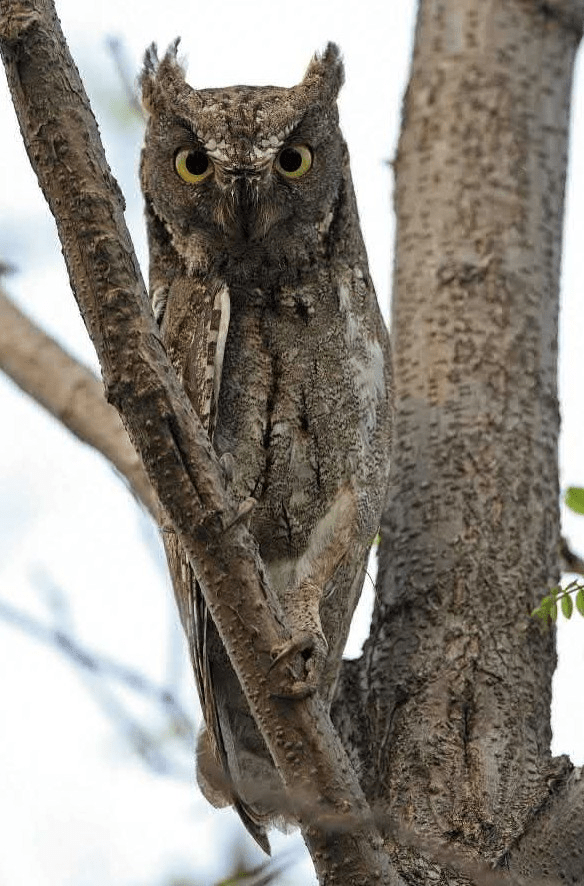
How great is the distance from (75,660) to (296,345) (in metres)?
1.00

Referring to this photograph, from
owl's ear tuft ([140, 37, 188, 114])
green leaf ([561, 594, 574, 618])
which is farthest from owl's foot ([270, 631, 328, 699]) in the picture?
owl's ear tuft ([140, 37, 188, 114])

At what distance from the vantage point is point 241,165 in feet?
9.21

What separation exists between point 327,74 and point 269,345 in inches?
32.3

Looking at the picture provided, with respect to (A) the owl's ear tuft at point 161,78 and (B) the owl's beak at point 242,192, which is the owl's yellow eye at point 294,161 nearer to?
(B) the owl's beak at point 242,192

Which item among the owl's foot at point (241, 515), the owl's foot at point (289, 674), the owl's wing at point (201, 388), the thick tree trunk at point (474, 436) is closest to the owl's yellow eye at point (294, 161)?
the owl's wing at point (201, 388)

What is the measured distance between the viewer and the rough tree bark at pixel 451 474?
1.94 metres

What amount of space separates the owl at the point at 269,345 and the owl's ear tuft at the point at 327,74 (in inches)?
0.8

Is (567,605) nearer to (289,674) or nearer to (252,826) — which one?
(289,674)

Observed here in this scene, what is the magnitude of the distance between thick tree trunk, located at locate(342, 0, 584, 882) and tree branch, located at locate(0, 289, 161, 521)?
834 mm

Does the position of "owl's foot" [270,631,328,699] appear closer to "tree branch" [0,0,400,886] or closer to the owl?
"tree branch" [0,0,400,886]

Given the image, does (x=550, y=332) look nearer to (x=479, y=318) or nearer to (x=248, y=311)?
(x=479, y=318)

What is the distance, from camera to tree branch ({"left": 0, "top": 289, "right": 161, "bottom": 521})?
3498 mm

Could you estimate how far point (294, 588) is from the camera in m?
2.95

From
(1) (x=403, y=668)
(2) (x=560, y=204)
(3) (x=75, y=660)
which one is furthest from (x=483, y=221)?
(3) (x=75, y=660)
